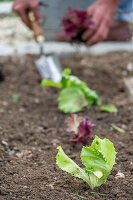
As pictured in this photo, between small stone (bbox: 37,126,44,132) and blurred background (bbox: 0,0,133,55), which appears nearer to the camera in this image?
small stone (bbox: 37,126,44,132)

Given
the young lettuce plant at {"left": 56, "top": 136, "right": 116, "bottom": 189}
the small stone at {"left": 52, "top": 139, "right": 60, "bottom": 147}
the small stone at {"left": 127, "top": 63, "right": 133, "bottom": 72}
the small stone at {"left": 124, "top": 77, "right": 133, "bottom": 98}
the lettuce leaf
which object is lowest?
the small stone at {"left": 127, "top": 63, "right": 133, "bottom": 72}

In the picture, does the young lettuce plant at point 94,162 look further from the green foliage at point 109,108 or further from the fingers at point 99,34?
the fingers at point 99,34

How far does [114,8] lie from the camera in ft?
11.0

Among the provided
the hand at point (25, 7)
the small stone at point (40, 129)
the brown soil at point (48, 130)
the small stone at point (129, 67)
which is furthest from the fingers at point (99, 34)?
the small stone at point (40, 129)

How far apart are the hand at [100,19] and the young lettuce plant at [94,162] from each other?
1.91 metres

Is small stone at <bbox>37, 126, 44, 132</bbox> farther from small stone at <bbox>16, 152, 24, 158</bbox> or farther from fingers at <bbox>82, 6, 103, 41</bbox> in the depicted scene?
fingers at <bbox>82, 6, 103, 41</bbox>

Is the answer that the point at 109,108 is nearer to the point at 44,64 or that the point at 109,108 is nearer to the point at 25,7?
the point at 44,64

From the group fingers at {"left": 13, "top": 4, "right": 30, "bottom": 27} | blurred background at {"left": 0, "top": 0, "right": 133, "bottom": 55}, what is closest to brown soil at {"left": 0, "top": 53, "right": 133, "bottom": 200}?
blurred background at {"left": 0, "top": 0, "right": 133, "bottom": 55}

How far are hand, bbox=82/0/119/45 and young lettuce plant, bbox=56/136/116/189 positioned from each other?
191 centimetres

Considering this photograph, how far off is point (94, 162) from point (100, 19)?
86.3 inches

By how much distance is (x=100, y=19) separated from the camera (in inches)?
128

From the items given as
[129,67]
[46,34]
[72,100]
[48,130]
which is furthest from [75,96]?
[46,34]

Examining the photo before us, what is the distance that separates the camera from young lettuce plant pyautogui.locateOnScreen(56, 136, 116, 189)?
52.4 inches

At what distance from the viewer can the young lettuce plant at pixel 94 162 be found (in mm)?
1332
